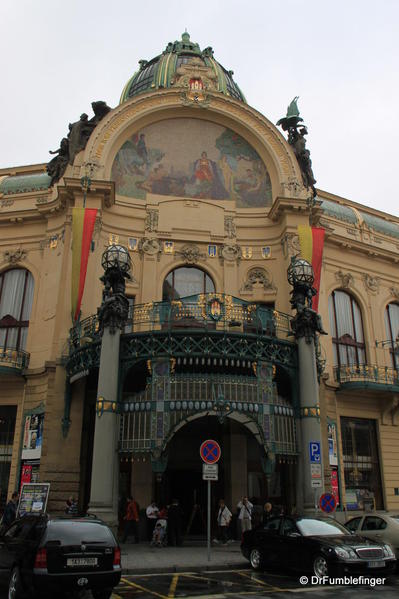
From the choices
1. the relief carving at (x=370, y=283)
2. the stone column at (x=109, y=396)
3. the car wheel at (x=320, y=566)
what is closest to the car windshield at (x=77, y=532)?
the car wheel at (x=320, y=566)

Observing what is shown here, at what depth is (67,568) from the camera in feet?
27.5

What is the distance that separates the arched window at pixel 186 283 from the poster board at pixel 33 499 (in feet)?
32.8

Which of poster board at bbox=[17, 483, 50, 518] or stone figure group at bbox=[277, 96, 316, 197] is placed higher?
stone figure group at bbox=[277, 96, 316, 197]

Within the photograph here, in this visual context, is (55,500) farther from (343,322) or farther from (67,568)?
(343,322)

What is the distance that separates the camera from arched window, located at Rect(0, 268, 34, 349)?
24062mm

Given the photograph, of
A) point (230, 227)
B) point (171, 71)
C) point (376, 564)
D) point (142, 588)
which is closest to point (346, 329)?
point (230, 227)

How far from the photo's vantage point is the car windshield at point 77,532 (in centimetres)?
863

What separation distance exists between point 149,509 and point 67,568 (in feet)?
34.9

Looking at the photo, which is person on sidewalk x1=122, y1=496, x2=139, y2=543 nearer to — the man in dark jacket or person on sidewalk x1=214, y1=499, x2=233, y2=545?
person on sidewalk x1=214, y1=499, x2=233, y2=545

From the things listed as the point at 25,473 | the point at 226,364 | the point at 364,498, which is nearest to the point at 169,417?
the point at 226,364

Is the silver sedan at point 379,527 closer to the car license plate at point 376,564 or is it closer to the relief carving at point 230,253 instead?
the car license plate at point 376,564

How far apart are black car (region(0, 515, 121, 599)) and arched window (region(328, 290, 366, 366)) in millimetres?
19207

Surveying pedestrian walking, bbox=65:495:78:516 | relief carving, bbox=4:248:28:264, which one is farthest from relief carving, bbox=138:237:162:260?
pedestrian walking, bbox=65:495:78:516

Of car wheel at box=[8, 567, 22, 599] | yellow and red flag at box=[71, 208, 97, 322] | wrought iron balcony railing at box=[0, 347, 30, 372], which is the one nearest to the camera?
car wheel at box=[8, 567, 22, 599]
